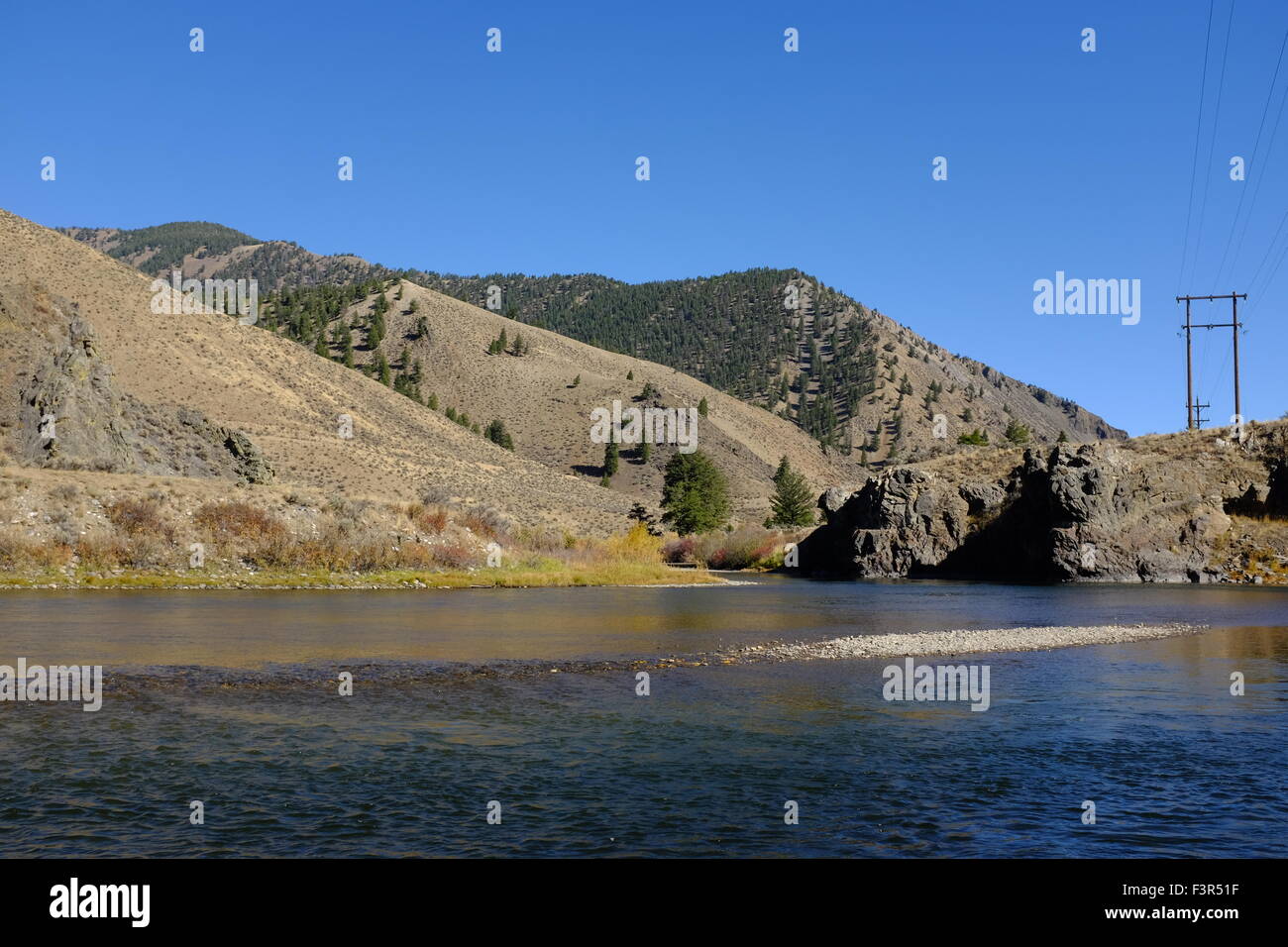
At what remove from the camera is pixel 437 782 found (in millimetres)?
12820

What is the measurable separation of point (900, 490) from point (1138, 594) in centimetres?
2393

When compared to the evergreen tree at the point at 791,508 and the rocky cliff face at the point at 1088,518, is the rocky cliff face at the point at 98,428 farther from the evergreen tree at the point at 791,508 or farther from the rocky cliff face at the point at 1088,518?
the evergreen tree at the point at 791,508

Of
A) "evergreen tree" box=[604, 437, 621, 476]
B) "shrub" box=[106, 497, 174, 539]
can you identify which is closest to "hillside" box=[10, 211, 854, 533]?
"evergreen tree" box=[604, 437, 621, 476]

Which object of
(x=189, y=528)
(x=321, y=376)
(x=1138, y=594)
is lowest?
(x=1138, y=594)

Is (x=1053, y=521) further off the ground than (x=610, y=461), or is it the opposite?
(x=610, y=461)

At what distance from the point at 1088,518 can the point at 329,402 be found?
72.6 m

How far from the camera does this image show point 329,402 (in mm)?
107438

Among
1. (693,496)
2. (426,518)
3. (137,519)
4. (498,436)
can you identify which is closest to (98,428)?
(137,519)

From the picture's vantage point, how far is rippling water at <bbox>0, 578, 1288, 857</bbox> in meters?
10.8

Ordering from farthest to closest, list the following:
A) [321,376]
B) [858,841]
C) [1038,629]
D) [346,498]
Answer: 1. [321,376]
2. [346,498]
3. [1038,629]
4. [858,841]

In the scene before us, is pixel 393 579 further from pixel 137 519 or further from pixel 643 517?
pixel 643 517

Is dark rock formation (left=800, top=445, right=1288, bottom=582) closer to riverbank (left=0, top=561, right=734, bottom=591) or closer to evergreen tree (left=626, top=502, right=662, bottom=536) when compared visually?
riverbank (left=0, top=561, right=734, bottom=591)

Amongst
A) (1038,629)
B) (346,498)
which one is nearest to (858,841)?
(1038,629)
